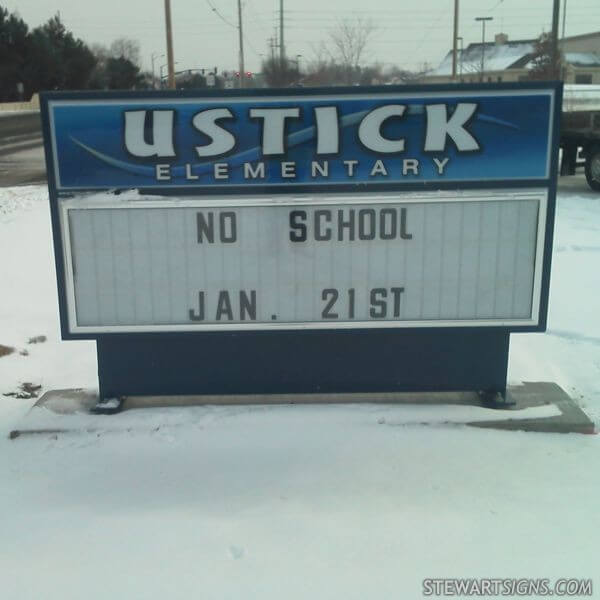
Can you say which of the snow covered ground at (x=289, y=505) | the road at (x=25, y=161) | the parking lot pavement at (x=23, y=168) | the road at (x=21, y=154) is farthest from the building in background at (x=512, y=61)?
the snow covered ground at (x=289, y=505)

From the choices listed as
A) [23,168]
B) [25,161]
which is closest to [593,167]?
[23,168]

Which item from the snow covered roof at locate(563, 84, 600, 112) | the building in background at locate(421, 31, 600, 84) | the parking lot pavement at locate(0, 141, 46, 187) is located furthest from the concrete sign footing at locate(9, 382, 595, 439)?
the building in background at locate(421, 31, 600, 84)

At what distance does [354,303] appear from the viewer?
4496mm

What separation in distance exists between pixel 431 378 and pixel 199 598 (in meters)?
2.27

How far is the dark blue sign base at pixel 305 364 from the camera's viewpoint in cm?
461

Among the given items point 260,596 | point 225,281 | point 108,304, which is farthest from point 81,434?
point 260,596

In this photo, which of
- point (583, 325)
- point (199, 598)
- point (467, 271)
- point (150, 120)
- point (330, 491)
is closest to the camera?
point (199, 598)

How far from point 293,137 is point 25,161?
21254 millimetres

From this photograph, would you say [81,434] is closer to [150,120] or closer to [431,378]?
[150,120]

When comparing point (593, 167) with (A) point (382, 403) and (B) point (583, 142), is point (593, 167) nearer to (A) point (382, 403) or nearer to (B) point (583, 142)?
(B) point (583, 142)

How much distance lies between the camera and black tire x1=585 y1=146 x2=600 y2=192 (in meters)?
15.9

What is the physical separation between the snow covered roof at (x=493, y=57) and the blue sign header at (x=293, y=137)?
7481cm

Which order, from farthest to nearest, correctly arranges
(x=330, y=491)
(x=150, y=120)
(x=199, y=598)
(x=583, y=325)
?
(x=583, y=325) < (x=150, y=120) < (x=330, y=491) < (x=199, y=598)

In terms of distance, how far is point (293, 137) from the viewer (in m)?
4.25
